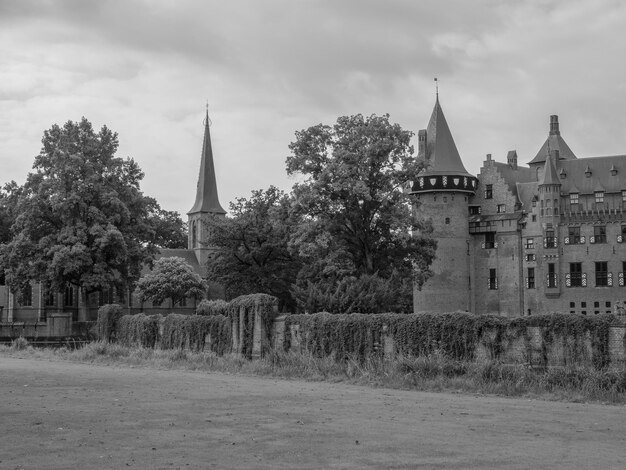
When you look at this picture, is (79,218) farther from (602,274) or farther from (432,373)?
(602,274)

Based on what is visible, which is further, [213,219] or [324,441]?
[213,219]

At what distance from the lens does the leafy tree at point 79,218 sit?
52.0 metres

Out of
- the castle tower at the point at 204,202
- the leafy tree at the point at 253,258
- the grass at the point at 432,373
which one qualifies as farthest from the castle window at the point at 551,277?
the grass at the point at 432,373

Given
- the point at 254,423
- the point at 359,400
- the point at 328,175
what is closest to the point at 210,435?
the point at 254,423

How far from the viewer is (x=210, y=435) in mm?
12023

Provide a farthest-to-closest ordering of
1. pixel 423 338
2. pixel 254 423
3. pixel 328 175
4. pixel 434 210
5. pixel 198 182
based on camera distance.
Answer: pixel 198 182
pixel 434 210
pixel 328 175
pixel 423 338
pixel 254 423

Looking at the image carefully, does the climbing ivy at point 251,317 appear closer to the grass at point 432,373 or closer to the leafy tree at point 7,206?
the grass at point 432,373

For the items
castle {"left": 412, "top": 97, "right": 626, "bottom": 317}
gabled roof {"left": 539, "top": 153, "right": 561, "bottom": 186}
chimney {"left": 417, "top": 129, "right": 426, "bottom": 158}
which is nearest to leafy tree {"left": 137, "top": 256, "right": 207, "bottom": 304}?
castle {"left": 412, "top": 97, "right": 626, "bottom": 317}

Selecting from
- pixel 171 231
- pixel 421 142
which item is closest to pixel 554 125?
pixel 421 142

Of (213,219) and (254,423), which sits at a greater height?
(213,219)

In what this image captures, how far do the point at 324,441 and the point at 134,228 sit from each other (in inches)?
1798

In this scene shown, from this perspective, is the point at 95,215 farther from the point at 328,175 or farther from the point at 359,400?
the point at 359,400

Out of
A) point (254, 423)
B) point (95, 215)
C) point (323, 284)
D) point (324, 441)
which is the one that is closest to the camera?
point (324, 441)

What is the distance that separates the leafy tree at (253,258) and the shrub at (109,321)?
18.0 metres
